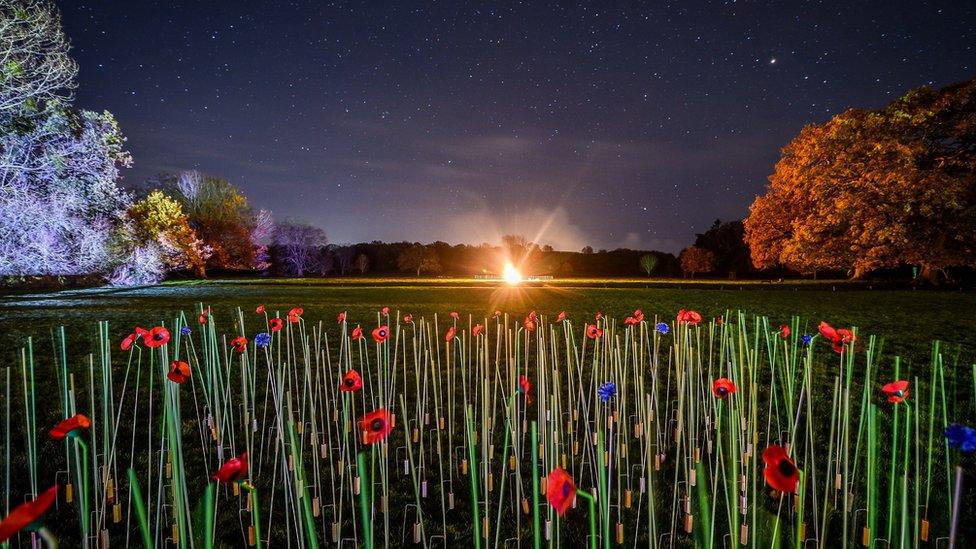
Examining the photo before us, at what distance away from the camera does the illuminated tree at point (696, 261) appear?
8656cm

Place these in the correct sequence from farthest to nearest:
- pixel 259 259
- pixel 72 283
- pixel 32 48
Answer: pixel 259 259
pixel 72 283
pixel 32 48

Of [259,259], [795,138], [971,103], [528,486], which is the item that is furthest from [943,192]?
[259,259]

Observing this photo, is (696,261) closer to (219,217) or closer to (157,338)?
(219,217)

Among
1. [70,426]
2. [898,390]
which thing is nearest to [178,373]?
[70,426]

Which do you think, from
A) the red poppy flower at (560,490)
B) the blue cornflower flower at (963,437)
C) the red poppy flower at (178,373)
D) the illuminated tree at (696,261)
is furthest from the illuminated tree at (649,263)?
the red poppy flower at (560,490)

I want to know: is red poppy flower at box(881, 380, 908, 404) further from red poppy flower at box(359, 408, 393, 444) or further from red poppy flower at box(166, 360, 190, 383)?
red poppy flower at box(166, 360, 190, 383)

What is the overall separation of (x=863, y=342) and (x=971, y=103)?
962 inches

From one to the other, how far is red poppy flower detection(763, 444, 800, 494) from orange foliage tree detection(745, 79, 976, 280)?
30.3 m

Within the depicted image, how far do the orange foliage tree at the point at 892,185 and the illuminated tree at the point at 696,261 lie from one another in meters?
58.1

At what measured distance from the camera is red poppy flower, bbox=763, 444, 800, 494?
1619 mm

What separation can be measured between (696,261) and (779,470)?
9422cm

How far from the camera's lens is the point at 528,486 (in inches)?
171

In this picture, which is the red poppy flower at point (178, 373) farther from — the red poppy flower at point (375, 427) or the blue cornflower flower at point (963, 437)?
the blue cornflower flower at point (963, 437)

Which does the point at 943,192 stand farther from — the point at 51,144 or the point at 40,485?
the point at 51,144
